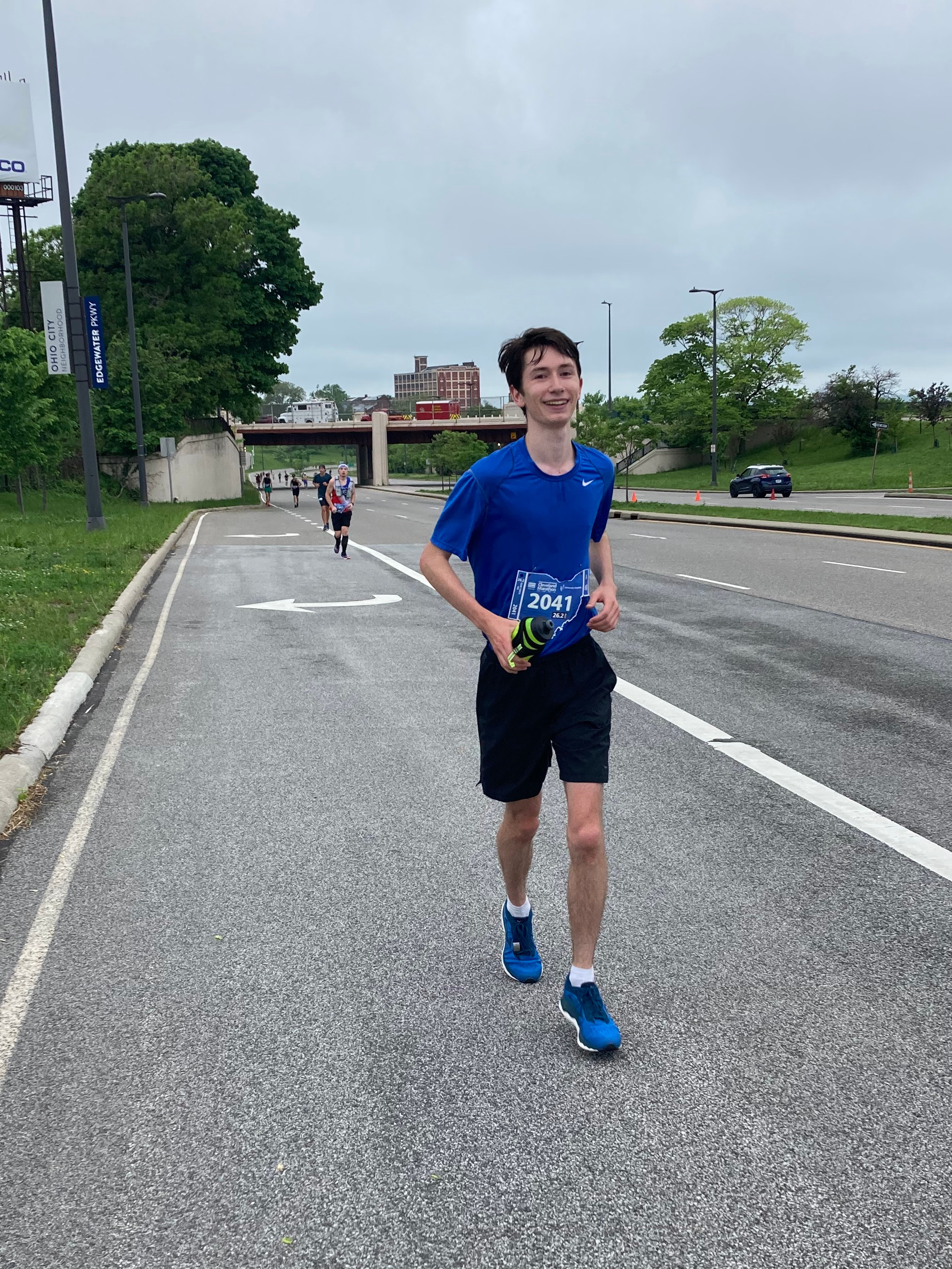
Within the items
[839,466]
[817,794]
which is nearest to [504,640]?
[817,794]

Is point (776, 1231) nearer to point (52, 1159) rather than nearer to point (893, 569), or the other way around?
point (52, 1159)

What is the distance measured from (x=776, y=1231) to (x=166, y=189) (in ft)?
179

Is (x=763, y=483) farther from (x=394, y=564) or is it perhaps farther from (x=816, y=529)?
(x=394, y=564)

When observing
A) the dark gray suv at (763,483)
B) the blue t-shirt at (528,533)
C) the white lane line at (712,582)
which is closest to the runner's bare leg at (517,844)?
the blue t-shirt at (528,533)

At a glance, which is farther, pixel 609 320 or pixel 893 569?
Result: pixel 609 320

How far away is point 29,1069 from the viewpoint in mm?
3207

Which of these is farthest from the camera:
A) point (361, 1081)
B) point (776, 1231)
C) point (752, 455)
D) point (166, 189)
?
point (752, 455)

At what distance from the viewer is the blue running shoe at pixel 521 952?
12.1 feet

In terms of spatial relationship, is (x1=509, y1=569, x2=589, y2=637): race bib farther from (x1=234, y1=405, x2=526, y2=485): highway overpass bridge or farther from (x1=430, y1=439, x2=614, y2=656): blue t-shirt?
(x1=234, y1=405, x2=526, y2=485): highway overpass bridge

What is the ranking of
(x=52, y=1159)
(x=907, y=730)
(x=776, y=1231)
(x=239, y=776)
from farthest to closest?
1. (x=907, y=730)
2. (x=239, y=776)
3. (x=52, y=1159)
4. (x=776, y=1231)

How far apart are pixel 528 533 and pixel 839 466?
61.3m

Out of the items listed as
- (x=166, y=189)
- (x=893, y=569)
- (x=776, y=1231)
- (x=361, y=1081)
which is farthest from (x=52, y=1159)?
(x=166, y=189)

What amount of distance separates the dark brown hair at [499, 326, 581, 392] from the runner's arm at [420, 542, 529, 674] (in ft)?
2.02

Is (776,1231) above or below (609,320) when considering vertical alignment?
below
